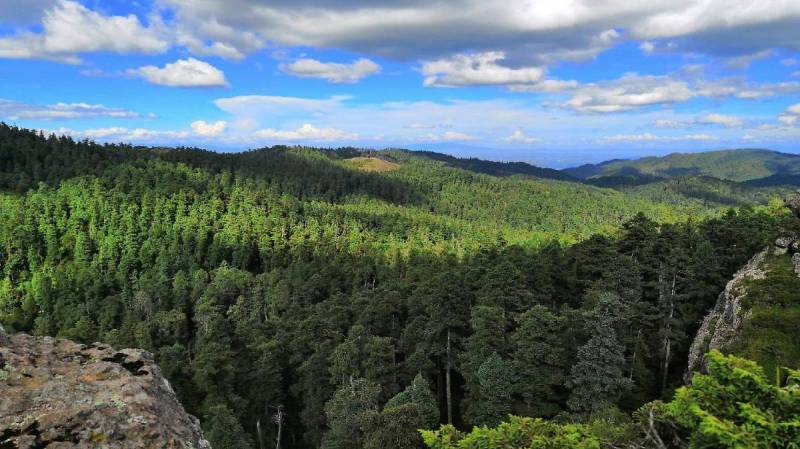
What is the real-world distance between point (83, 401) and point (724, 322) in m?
40.1

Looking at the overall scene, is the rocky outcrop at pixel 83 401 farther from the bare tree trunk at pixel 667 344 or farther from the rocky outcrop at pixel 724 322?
the bare tree trunk at pixel 667 344

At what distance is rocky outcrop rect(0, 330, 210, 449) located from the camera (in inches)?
364

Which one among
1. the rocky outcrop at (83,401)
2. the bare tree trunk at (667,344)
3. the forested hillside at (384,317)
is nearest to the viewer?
the rocky outcrop at (83,401)

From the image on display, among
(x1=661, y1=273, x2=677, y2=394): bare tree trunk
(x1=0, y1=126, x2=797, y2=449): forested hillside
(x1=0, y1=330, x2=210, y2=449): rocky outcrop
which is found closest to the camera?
(x1=0, y1=330, x2=210, y2=449): rocky outcrop

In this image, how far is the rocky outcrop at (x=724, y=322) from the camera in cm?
3272

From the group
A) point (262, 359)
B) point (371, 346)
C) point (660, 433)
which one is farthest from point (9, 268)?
point (660, 433)

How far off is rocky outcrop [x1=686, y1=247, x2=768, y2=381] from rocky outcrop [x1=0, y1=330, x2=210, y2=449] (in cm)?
3264

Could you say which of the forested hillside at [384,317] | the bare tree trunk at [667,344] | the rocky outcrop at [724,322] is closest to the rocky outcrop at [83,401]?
the forested hillside at [384,317]

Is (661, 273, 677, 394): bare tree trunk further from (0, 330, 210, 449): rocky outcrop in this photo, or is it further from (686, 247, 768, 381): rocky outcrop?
(0, 330, 210, 449): rocky outcrop

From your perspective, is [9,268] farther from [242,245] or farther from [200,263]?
[242,245]

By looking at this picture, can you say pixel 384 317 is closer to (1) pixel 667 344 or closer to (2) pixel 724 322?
(1) pixel 667 344

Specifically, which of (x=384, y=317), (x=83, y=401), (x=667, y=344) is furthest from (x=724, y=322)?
(x=83, y=401)

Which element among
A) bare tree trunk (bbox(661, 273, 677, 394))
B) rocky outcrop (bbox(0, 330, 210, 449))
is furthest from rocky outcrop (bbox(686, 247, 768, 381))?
rocky outcrop (bbox(0, 330, 210, 449))

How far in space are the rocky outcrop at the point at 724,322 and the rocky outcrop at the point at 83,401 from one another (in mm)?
32635
